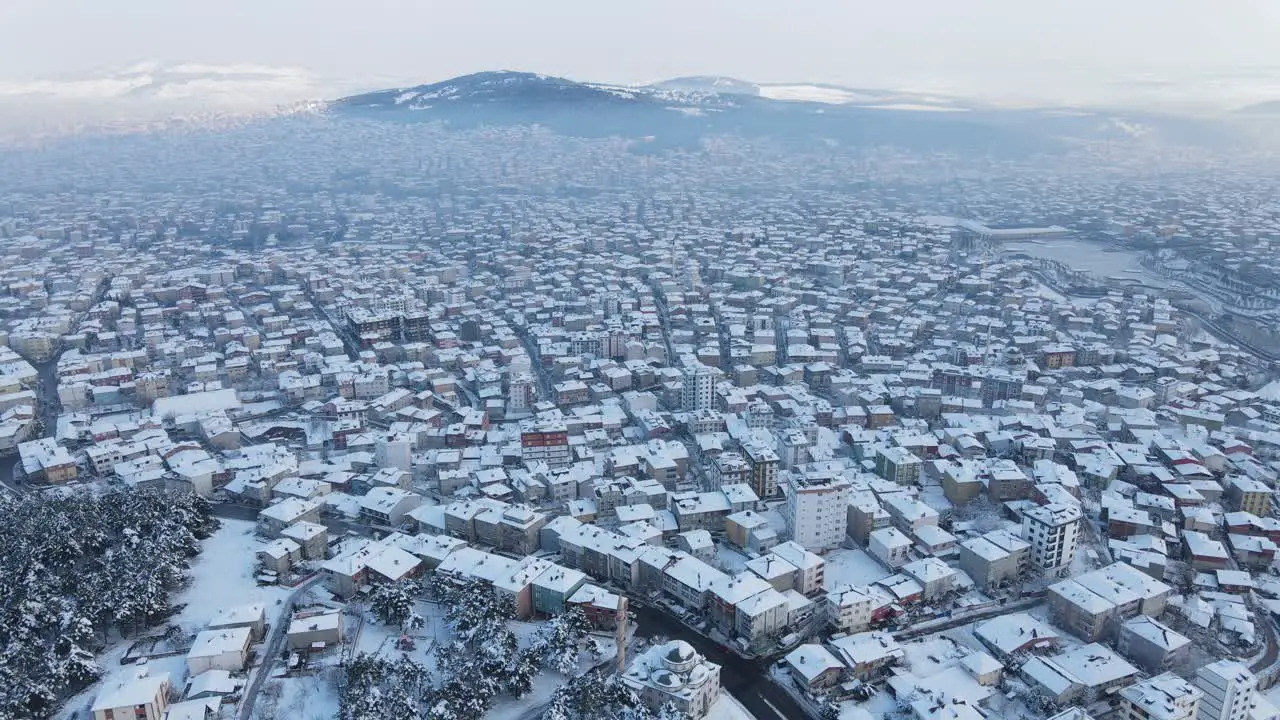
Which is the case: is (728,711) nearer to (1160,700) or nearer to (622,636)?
(622,636)

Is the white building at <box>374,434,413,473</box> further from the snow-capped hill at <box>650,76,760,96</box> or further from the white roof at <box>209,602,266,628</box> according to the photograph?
the snow-capped hill at <box>650,76,760,96</box>

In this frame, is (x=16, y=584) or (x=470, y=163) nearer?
(x=16, y=584)

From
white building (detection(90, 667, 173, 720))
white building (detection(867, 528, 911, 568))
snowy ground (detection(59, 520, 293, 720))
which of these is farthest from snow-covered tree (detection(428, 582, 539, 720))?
white building (detection(867, 528, 911, 568))

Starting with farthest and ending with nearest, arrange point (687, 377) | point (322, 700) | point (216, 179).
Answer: point (216, 179), point (687, 377), point (322, 700)

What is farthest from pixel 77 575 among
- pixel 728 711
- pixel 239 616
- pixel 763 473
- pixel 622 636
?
pixel 763 473

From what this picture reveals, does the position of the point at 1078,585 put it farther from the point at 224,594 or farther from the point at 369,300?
the point at 369,300

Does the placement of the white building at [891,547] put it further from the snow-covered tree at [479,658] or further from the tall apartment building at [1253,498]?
the tall apartment building at [1253,498]

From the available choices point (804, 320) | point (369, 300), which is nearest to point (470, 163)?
point (369, 300)
